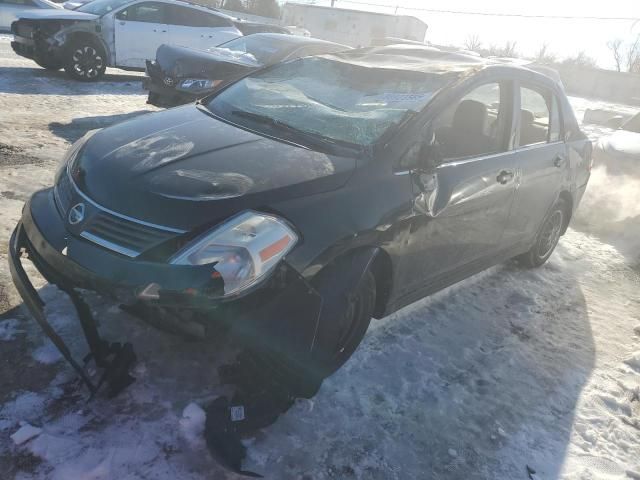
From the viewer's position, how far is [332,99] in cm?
327

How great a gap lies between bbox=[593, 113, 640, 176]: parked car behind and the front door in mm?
4162

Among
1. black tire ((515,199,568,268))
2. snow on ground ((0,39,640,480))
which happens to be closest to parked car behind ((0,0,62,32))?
snow on ground ((0,39,640,480))

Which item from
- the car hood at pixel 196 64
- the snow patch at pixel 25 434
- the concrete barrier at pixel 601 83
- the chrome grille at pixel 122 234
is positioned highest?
the chrome grille at pixel 122 234

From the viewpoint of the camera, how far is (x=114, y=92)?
9.54 m

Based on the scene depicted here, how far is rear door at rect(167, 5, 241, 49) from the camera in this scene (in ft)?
35.8

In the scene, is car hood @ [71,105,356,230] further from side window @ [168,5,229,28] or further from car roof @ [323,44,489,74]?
side window @ [168,5,229,28]

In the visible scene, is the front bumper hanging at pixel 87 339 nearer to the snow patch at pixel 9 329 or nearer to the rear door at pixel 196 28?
the snow patch at pixel 9 329

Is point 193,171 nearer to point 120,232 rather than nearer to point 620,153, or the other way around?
point 120,232

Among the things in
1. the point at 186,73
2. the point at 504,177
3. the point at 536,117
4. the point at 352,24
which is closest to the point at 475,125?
the point at 504,177

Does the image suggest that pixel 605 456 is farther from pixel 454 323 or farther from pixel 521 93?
pixel 521 93

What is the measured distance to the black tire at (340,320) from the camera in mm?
2422

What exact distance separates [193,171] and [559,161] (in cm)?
318

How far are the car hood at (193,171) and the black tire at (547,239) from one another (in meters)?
2.76

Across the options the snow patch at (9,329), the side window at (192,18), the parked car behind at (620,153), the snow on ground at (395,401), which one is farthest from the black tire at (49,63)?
the parked car behind at (620,153)
